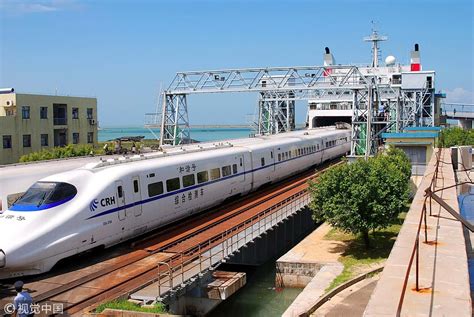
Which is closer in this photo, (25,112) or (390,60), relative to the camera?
(25,112)

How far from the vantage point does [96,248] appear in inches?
613

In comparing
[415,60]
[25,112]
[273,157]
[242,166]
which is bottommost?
[242,166]

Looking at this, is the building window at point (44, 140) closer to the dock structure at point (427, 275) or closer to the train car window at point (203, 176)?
the train car window at point (203, 176)

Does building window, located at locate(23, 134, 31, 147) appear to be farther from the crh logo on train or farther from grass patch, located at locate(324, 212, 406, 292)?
the crh logo on train

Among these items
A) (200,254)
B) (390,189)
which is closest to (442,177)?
(390,189)

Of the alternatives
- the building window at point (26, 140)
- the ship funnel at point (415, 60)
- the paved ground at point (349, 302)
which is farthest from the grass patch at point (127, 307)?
the ship funnel at point (415, 60)

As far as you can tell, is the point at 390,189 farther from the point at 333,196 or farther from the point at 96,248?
the point at 96,248

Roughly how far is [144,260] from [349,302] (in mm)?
6046

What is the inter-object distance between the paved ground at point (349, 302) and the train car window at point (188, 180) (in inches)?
278

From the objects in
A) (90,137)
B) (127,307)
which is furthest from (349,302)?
(90,137)

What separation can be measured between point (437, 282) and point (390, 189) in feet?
36.2

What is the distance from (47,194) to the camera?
14609 mm

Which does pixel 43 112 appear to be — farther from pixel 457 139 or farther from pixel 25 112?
pixel 457 139

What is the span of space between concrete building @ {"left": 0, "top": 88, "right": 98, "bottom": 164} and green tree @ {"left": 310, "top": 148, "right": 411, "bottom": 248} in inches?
1073
